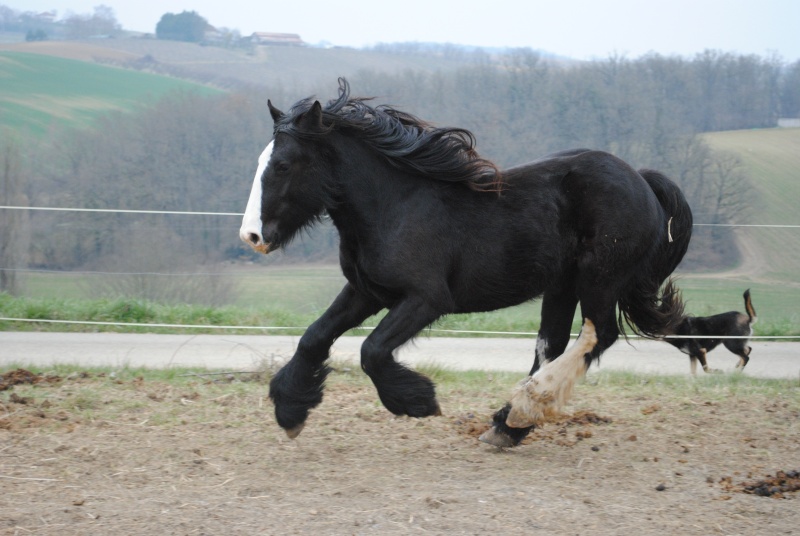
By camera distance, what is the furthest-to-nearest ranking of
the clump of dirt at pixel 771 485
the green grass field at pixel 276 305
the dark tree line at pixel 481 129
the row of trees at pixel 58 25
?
the row of trees at pixel 58 25, the dark tree line at pixel 481 129, the green grass field at pixel 276 305, the clump of dirt at pixel 771 485

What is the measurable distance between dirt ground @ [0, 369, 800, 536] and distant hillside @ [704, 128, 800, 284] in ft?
10.4

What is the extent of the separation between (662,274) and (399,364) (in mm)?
2015

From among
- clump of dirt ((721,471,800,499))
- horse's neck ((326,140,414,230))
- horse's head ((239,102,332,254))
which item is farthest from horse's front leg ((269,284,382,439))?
clump of dirt ((721,471,800,499))

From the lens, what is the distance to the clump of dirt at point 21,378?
625 cm

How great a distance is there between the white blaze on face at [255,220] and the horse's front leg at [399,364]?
2.62ft

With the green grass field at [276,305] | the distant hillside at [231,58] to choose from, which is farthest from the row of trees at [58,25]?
the green grass field at [276,305]

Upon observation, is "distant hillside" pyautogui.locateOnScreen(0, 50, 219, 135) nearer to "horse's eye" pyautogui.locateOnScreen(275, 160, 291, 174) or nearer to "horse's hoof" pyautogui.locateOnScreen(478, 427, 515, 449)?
"horse's eye" pyautogui.locateOnScreen(275, 160, 291, 174)

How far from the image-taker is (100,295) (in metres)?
9.88

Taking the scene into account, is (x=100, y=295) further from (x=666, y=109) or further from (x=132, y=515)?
(x=666, y=109)

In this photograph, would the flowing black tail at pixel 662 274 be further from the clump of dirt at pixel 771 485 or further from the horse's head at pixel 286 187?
the horse's head at pixel 286 187

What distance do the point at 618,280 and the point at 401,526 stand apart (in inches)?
87.6

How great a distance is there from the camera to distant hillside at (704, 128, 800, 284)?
9383 mm

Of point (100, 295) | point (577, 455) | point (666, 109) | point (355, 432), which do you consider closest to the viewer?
point (577, 455)

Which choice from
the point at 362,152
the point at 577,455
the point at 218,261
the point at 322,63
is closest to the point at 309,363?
the point at 362,152
